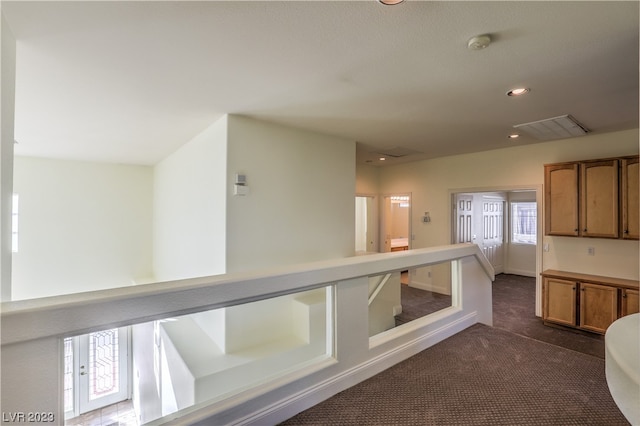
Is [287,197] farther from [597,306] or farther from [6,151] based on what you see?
[597,306]

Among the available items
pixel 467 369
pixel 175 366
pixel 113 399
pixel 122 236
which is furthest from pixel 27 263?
pixel 467 369

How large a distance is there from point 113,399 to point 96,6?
6.89m

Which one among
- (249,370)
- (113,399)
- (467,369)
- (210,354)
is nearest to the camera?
(467,369)

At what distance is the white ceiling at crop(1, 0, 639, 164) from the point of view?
1.55 metres

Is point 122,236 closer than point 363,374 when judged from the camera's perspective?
No

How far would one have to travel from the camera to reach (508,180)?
4875 millimetres

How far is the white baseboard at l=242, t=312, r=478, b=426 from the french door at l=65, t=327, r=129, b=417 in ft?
2.53

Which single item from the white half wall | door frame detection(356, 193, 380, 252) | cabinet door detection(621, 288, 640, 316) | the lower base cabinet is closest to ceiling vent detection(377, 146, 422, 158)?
the white half wall

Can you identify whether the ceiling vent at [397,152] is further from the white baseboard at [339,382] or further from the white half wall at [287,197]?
the white baseboard at [339,382]

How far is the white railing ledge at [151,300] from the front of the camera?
1000 mm

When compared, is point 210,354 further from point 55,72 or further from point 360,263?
point 55,72

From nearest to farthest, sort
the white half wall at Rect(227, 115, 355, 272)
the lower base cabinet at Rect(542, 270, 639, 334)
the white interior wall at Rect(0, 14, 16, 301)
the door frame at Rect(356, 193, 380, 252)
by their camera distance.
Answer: the white interior wall at Rect(0, 14, 16, 301)
the white half wall at Rect(227, 115, 355, 272)
the lower base cabinet at Rect(542, 270, 639, 334)
the door frame at Rect(356, 193, 380, 252)

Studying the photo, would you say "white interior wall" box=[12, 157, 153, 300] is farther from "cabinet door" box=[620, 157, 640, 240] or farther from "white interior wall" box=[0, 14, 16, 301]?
"cabinet door" box=[620, 157, 640, 240]

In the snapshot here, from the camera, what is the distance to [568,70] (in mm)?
2191
